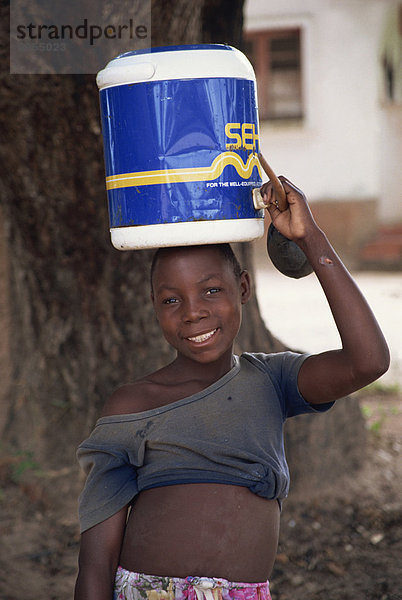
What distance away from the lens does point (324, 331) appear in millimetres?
6938

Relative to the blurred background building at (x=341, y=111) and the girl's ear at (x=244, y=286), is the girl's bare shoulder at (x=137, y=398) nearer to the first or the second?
the girl's ear at (x=244, y=286)

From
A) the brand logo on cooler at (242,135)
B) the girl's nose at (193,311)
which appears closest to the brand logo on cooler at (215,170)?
the brand logo on cooler at (242,135)

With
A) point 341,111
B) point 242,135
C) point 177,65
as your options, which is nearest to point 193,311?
point 242,135

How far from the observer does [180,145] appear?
5.80ft

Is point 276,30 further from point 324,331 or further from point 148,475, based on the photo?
point 148,475

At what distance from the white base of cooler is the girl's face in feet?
0.29

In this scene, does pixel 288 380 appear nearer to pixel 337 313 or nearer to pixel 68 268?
pixel 337 313

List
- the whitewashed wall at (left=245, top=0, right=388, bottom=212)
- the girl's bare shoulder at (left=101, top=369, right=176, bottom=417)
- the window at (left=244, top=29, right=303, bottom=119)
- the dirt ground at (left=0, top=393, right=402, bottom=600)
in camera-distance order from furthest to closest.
Answer: 1. the window at (left=244, top=29, right=303, bottom=119)
2. the whitewashed wall at (left=245, top=0, right=388, bottom=212)
3. the dirt ground at (left=0, top=393, right=402, bottom=600)
4. the girl's bare shoulder at (left=101, top=369, right=176, bottom=417)

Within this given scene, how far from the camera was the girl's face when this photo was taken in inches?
73.1

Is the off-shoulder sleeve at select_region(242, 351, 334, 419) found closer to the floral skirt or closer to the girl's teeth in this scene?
the girl's teeth

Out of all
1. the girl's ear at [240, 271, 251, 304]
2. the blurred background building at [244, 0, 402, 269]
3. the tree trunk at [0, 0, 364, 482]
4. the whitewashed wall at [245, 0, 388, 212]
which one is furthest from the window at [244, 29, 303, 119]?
the girl's ear at [240, 271, 251, 304]

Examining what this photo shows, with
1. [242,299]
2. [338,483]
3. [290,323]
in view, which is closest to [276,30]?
[290,323]

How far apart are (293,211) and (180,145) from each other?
29cm

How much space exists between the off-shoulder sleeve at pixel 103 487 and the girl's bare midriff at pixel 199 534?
6 centimetres
